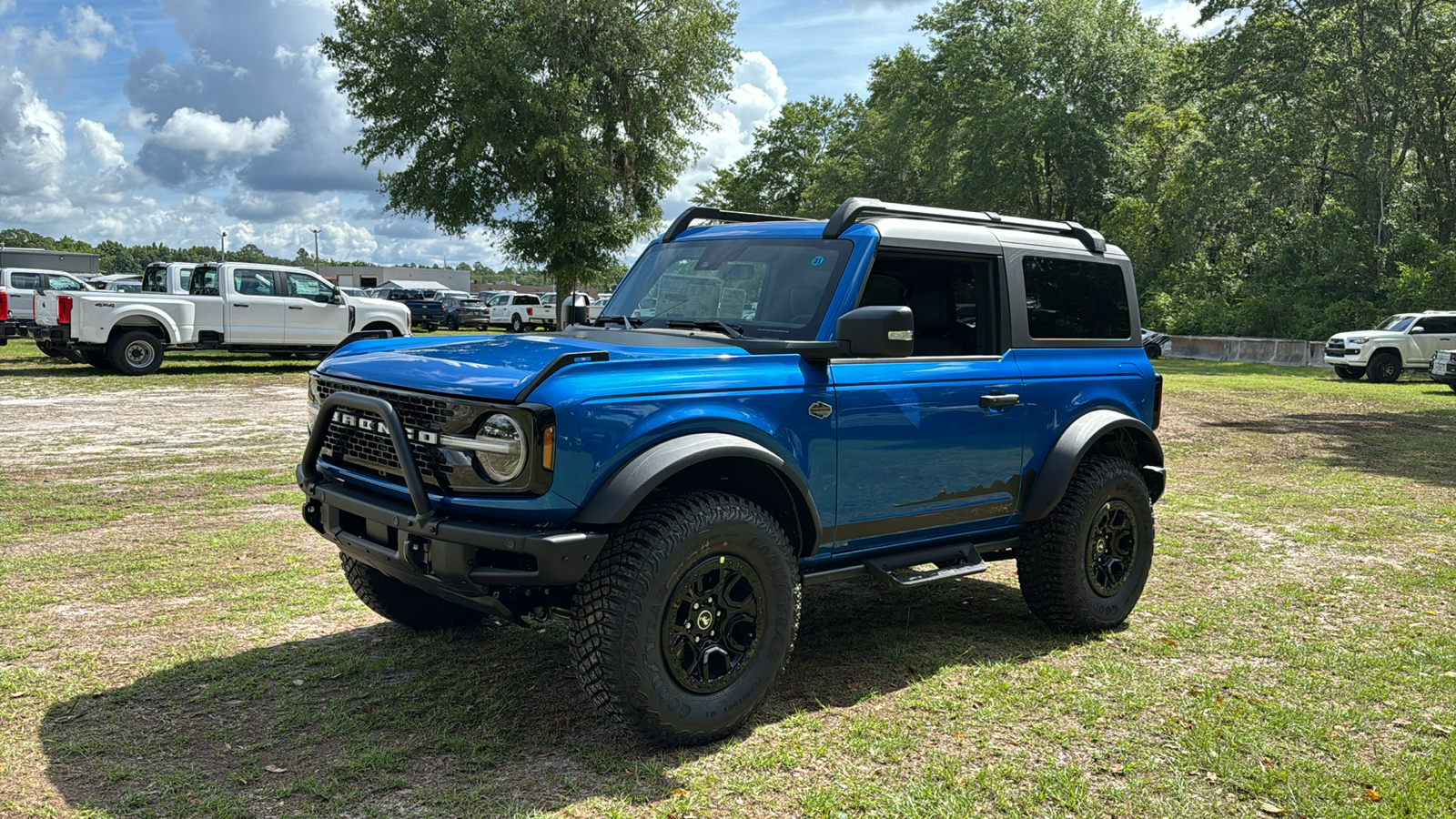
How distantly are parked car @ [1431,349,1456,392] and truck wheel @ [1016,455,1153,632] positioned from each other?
19.2 meters

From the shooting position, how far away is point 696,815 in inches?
139

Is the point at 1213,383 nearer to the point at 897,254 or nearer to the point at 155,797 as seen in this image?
the point at 897,254

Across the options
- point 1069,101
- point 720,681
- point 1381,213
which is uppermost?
point 1069,101

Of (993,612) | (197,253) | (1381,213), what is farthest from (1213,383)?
(197,253)

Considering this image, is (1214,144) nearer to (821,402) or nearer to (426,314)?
(426,314)

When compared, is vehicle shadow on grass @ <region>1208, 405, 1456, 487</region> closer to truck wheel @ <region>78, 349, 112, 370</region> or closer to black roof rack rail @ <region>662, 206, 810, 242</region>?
black roof rack rail @ <region>662, 206, 810, 242</region>

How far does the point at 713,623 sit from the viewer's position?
13.3 feet

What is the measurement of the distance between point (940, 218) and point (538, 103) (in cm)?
2874

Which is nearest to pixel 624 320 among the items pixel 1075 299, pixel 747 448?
pixel 747 448

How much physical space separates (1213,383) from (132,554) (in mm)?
22458

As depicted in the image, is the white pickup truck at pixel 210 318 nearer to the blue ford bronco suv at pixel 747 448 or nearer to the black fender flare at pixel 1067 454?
the blue ford bronco suv at pixel 747 448

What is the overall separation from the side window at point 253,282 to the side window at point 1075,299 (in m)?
18.2

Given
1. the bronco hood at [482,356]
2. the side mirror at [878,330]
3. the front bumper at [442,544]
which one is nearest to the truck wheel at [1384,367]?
the side mirror at [878,330]

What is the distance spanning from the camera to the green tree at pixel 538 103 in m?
32.3
